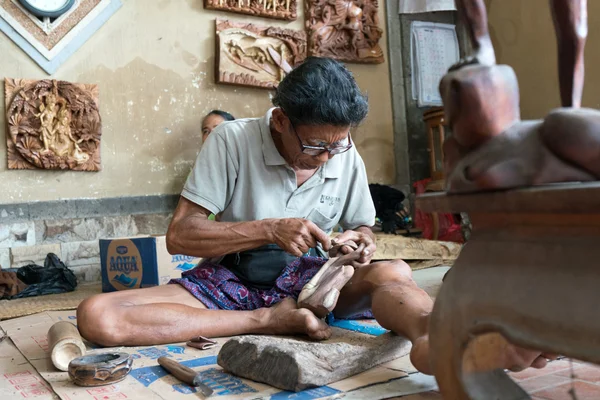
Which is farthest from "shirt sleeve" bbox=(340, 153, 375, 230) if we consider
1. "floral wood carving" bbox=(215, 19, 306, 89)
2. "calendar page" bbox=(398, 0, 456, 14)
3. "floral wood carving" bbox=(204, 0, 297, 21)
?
"calendar page" bbox=(398, 0, 456, 14)

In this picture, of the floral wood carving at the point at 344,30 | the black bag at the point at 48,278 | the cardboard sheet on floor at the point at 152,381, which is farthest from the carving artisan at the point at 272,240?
the floral wood carving at the point at 344,30

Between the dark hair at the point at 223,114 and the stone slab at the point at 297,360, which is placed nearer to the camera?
the stone slab at the point at 297,360

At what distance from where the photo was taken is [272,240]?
2.35 metres

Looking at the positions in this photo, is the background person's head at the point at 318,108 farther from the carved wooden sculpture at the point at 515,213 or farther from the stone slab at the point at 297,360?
the carved wooden sculpture at the point at 515,213

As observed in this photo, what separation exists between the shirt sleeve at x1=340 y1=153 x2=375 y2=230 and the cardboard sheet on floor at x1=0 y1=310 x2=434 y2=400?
0.86 m

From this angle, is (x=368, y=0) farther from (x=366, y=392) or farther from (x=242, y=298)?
(x=366, y=392)

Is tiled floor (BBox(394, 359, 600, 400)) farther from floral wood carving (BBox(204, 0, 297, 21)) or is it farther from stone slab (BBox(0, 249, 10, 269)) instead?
floral wood carving (BBox(204, 0, 297, 21))

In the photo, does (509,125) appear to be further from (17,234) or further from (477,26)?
(17,234)

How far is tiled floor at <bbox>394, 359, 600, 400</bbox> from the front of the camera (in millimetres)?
1655

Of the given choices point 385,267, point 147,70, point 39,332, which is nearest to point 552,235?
point 385,267

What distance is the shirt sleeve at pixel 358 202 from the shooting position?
111 inches

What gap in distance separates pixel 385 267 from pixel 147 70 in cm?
350

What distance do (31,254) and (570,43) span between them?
444 centimetres

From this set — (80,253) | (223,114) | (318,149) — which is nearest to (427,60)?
(223,114)
